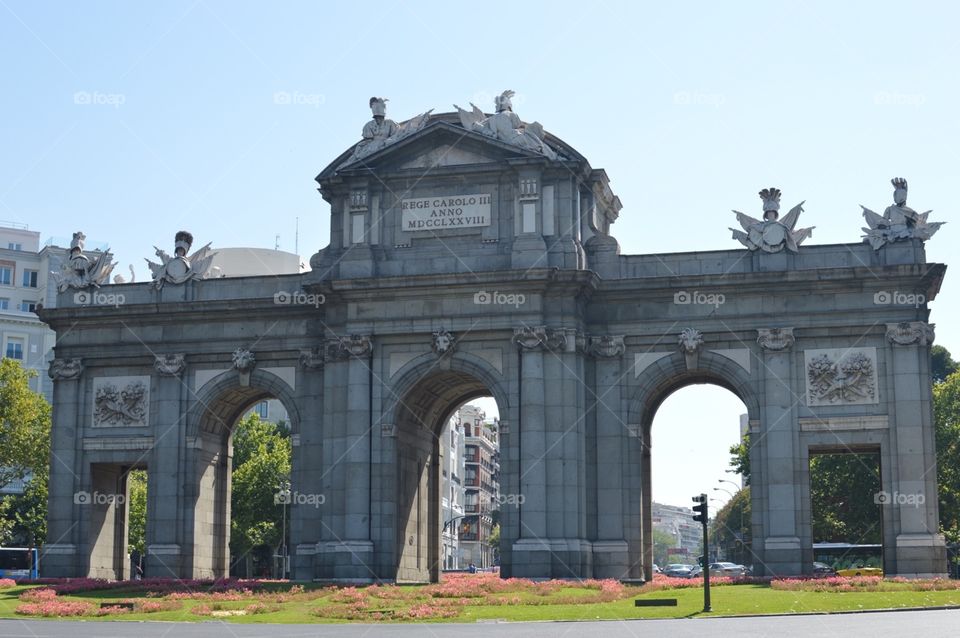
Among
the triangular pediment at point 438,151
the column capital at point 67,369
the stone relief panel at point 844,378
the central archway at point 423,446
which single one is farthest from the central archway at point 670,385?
the column capital at point 67,369

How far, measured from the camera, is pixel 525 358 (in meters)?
56.3

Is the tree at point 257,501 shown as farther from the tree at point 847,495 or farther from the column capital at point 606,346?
the column capital at point 606,346

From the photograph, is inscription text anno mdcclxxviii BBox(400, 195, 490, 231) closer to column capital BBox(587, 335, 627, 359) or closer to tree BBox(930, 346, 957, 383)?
column capital BBox(587, 335, 627, 359)

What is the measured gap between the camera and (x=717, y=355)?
57250mm

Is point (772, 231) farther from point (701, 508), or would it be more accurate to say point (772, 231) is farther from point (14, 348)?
point (14, 348)

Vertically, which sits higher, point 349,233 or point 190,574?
point 349,233

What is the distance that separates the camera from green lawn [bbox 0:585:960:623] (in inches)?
1597

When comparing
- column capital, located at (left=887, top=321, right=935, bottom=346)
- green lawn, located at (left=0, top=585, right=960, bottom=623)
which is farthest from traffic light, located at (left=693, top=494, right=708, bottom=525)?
column capital, located at (left=887, top=321, right=935, bottom=346)

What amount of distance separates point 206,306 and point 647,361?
2002cm

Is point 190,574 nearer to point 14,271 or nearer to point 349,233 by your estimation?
point 349,233

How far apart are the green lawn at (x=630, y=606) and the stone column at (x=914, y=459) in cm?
884

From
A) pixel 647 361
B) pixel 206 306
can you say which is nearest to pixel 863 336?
pixel 647 361

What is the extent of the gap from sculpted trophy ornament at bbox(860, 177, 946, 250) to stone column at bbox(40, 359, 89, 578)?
3611cm

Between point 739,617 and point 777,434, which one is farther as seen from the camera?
point 777,434
